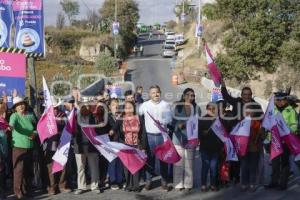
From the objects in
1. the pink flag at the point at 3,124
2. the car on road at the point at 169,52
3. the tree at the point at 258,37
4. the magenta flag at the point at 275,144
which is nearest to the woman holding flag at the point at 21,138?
the pink flag at the point at 3,124

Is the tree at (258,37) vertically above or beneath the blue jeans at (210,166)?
above

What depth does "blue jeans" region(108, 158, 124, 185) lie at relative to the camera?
968cm

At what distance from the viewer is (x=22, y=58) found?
1002 cm

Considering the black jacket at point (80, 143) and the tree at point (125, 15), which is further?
the tree at point (125, 15)

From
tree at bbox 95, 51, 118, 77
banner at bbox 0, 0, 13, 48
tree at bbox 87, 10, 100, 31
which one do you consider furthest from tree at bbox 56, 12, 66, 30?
banner at bbox 0, 0, 13, 48

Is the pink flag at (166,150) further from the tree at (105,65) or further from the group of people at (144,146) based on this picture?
the tree at (105,65)

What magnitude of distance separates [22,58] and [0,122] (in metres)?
1.80

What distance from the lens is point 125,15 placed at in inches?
2852

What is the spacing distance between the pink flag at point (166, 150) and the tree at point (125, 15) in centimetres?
5832

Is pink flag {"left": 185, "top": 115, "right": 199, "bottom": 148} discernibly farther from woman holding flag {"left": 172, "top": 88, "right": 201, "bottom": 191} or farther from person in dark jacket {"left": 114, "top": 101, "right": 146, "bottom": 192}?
person in dark jacket {"left": 114, "top": 101, "right": 146, "bottom": 192}

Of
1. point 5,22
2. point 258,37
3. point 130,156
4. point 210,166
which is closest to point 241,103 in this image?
point 210,166

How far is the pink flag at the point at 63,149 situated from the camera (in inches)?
354

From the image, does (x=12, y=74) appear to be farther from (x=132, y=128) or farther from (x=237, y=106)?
(x=237, y=106)

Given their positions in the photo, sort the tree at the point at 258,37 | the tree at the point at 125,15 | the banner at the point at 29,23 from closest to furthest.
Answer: the banner at the point at 29,23, the tree at the point at 258,37, the tree at the point at 125,15
